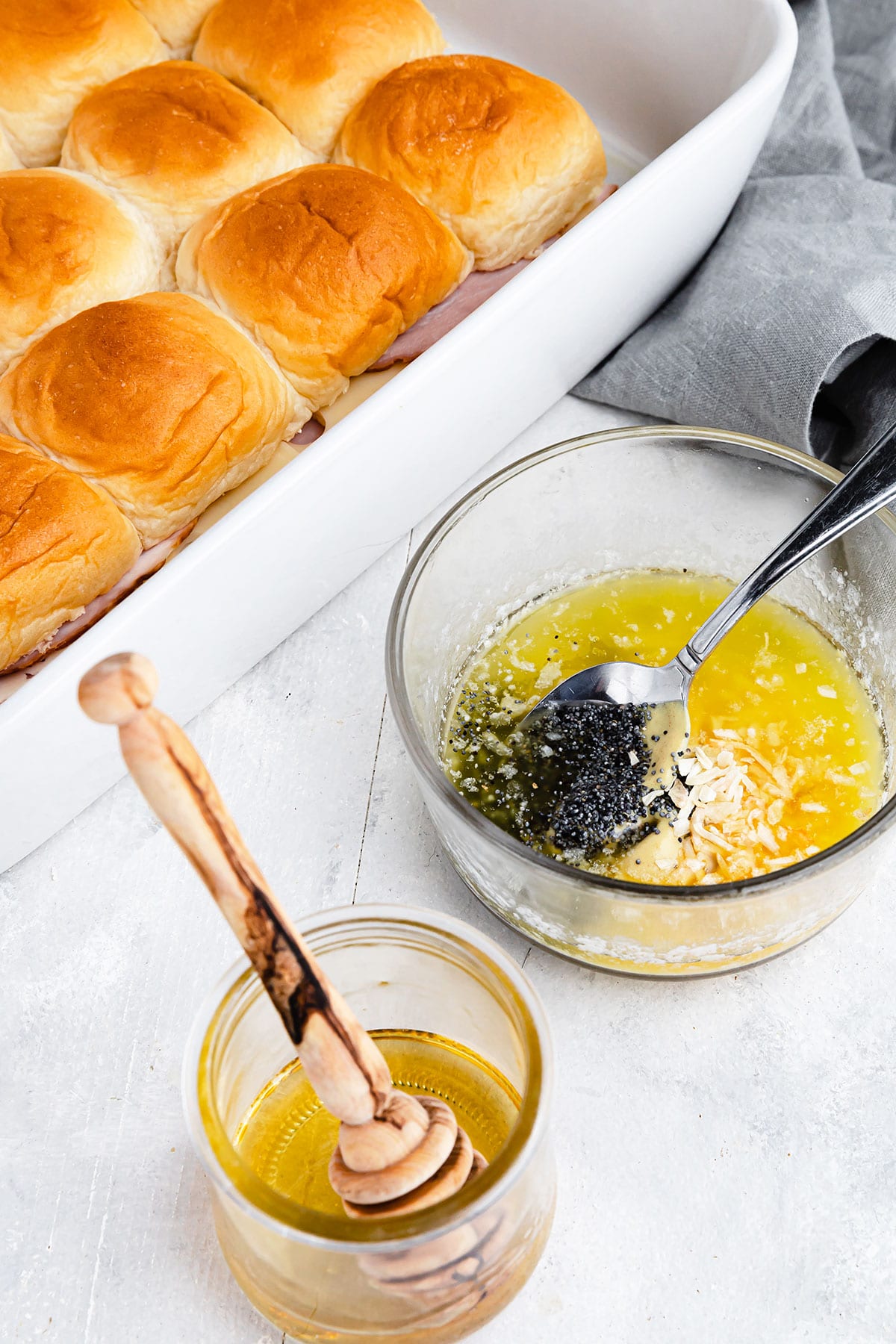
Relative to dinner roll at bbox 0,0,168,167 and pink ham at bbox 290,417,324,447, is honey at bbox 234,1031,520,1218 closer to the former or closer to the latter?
pink ham at bbox 290,417,324,447

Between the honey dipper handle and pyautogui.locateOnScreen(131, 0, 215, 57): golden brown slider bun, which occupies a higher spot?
pyautogui.locateOnScreen(131, 0, 215, 57): golden brown slider bun

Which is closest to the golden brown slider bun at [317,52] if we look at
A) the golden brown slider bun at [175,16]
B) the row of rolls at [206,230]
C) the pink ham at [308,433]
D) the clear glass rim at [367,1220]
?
the row of rolls at [206,230]

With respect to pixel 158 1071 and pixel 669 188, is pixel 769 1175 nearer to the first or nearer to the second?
pixel 158 1071

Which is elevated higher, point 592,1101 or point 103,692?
point 103,692

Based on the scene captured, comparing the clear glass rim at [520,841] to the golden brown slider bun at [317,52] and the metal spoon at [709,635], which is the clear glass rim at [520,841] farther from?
the golden brown slider bun at [317,52]

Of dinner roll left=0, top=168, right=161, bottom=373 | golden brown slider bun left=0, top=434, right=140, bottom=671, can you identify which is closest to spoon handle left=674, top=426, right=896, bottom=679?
golden brown slider bun left=0, top=434, right=140, bottom=671

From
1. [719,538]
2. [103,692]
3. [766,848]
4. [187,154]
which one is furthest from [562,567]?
[103,692]
